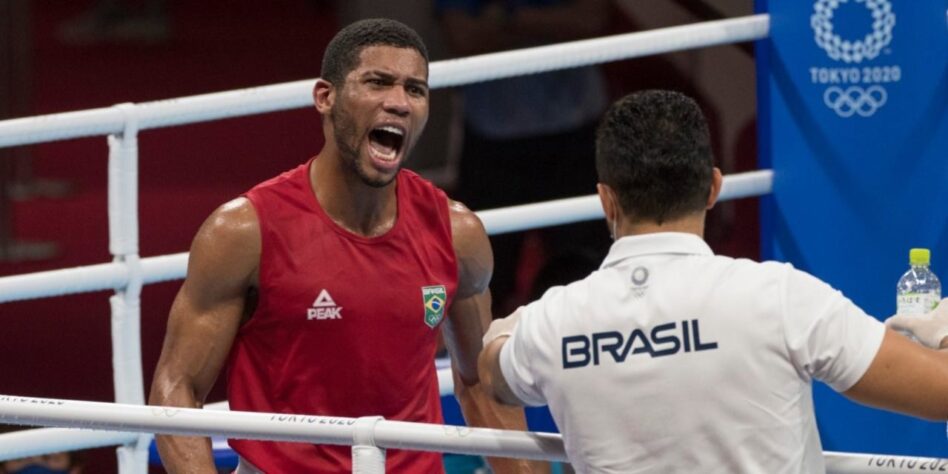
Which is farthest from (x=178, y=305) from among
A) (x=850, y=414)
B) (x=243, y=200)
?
(x=850, y=414)

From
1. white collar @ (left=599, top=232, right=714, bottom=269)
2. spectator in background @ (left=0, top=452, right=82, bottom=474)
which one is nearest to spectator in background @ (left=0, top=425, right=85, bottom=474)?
spectator in background @ (left=0, top=452, right=82, bottom=474)

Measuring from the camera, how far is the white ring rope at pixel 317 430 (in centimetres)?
247

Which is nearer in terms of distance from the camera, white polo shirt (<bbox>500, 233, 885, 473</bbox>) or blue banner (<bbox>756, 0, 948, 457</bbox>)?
white polo shirt (<bbox>500, 233, 885, 473</bbox>)

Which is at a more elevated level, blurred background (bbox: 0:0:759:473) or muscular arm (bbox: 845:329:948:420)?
blurred background (bbox: 0:0:759:473)

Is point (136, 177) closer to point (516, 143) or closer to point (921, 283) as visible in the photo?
point (516, 143)

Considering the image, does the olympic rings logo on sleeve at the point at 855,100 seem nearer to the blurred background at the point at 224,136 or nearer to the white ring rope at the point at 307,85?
the white ring rope at the point at 307,85

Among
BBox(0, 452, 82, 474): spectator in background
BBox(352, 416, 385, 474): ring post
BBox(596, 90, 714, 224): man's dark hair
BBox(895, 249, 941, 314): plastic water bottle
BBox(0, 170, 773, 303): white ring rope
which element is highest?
BBox(596, 90, 714, 224): man's dark hair

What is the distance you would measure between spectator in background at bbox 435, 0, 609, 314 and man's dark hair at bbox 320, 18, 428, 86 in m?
2.15

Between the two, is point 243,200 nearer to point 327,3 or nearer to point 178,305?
point 178,305

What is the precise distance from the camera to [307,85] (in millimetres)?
4199

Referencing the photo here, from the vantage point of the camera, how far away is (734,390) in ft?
7.64

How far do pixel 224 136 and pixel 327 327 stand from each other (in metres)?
5.26

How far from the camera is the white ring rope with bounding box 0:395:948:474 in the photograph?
247 centimetres

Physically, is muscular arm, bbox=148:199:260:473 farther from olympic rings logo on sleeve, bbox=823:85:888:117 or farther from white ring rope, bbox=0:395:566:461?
olympic rings logo on sleeve, bbox=823:85:888:117
